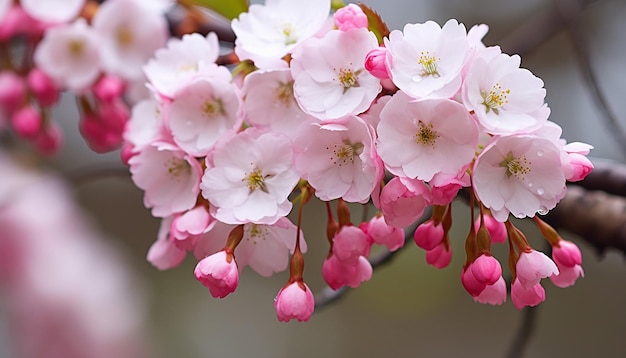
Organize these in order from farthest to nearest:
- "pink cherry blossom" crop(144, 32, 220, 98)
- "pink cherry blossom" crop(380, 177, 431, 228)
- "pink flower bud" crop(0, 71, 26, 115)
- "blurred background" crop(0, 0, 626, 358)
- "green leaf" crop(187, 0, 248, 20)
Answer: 1. "blurred background" crop(0, 0, 626, 358)
2. "pink flower bud" crop(0, 71, 26, 115)
3. "green leaf" crop(187, 0, 248, 20)
4. "pink cherry blossom" crop(144, 32, 220, 98)
5. "pink cherry blossom" crop(380, 177, 431, 228)

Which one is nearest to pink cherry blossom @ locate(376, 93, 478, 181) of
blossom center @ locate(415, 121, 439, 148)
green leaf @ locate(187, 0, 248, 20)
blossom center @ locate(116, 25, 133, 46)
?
blossom center @ locate(415, 121, 439, 148)

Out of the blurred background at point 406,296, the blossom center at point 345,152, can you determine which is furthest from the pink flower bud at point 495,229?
the blurred background at point 406,296

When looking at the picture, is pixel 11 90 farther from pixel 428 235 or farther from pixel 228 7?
pixel 428 235

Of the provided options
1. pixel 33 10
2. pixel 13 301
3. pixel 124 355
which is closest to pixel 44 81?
pixel 33 10

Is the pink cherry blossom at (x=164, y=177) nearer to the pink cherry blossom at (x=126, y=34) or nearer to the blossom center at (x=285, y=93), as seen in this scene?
the blossom center at (x=285, y=93)

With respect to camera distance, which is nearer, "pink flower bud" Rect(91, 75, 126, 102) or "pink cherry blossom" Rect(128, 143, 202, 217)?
"pink cherry blossom" Rect(128, 143, 202, 217)

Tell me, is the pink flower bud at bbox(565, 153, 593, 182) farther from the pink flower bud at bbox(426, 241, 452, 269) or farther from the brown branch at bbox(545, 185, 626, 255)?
the brown branch at bbox(545, 185, 626, 255)
